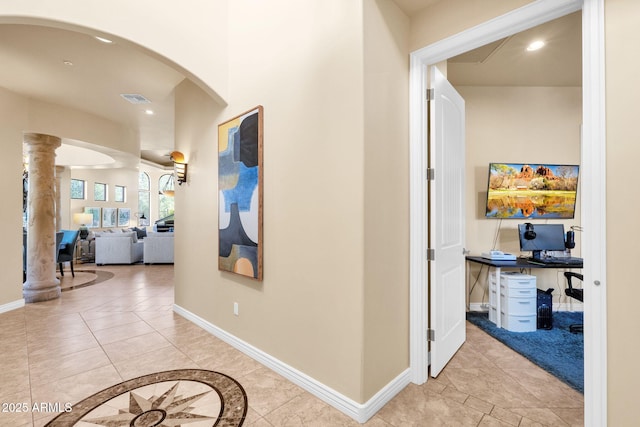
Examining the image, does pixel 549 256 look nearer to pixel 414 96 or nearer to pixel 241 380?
pixel 414 96

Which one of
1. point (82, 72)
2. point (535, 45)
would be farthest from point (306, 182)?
point (82, 72)

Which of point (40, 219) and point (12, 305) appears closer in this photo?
point (12, 305)

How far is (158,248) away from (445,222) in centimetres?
755

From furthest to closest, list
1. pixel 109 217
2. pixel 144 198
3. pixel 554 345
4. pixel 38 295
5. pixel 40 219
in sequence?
pixel 144 198
pixel 109 217
pixel 40 219
pixel 38 295
pixel 554 345

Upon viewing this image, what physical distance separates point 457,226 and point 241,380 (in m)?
2.33

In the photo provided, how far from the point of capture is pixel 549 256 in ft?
12.4

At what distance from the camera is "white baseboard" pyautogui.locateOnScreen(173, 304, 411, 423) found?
1.91 meters

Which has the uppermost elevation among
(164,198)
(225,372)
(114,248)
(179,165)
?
(164,198)

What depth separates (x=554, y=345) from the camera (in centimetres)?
296

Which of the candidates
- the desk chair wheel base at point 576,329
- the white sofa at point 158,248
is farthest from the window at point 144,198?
the desk chair wheel base at point 576,329

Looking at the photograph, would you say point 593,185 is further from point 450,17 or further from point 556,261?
point 556,261

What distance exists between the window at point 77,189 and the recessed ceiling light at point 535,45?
12431mm

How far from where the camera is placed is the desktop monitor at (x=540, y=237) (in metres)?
3.68

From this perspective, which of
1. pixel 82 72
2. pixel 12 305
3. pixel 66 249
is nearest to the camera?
pixel 82 72
